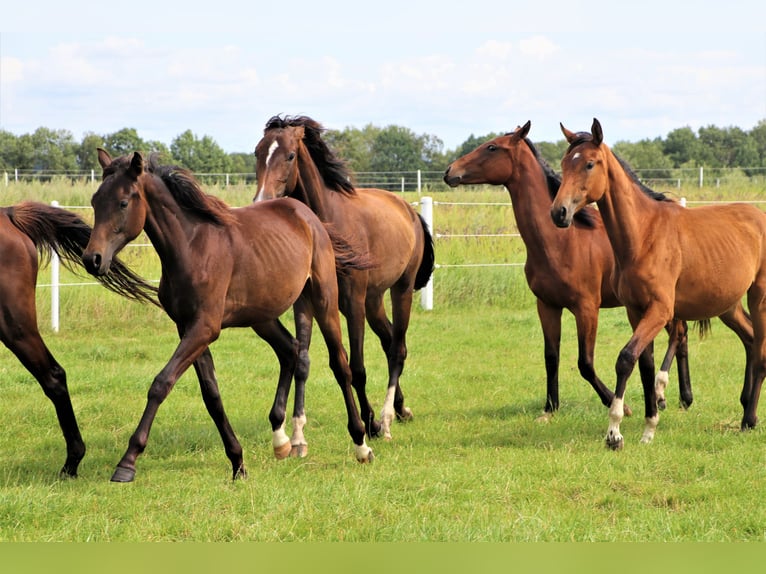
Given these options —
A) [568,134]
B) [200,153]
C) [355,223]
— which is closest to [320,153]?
[355,223]

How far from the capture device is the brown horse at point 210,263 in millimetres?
5117

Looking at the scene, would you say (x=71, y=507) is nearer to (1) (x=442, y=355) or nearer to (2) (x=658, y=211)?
(2) (x=658, y=211)

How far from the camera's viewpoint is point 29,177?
3825cm

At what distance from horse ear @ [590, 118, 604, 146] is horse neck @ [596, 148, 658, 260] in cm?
23

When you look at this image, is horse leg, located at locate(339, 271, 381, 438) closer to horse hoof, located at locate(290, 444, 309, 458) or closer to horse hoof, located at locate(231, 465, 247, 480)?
horse hoof, located at locate(290, 444, 309, 458)

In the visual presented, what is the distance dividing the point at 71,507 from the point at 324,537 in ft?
5.00

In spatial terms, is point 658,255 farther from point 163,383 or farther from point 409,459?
point 163,383

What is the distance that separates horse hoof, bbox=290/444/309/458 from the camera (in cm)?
646

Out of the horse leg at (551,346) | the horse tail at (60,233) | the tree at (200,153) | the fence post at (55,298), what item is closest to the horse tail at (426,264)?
the horse leg at (551,346)

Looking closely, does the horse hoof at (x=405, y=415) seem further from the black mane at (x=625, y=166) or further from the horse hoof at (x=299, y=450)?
the black mane at (x=625, y=166)

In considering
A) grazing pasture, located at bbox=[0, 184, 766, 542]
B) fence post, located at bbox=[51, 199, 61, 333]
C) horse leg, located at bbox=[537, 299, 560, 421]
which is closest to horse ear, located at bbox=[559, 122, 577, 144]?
horse leg, located at bbox=[537, 299, 560, 421]

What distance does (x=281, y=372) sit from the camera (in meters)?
6.52

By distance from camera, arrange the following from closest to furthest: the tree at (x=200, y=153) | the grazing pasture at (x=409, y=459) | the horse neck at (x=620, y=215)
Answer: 1. the grazing pasture at (x=409, y=459)
2. the horse neck at (x=620, y=215)
3. the tree at (x=200, y=153)

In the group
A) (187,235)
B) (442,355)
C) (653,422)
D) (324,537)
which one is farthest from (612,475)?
(442,355)
